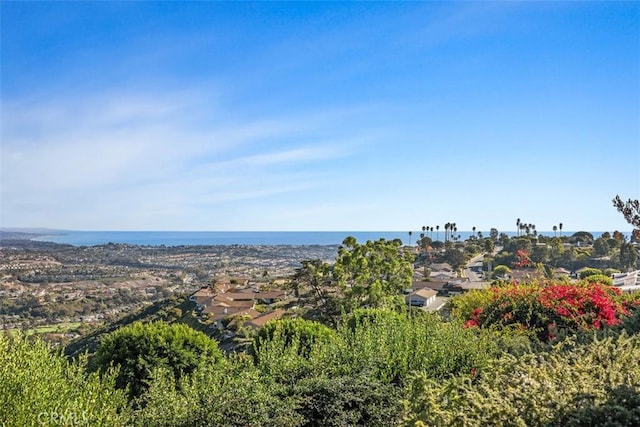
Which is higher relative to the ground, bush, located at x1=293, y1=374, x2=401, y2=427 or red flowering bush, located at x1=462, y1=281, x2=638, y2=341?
red flowering bush, located at x1=462, y1=281, x2=638, y2=341

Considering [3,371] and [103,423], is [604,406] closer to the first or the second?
[103,423]

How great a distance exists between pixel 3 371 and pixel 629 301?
37.5ft

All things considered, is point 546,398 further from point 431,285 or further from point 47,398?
point 431,285

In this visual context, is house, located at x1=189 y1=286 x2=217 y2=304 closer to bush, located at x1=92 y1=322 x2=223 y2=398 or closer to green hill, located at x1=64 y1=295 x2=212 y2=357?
green hill, located at x1=64 y1=295 x2=212 y2=357

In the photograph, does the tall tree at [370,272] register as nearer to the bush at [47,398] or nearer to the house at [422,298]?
the bush at [47,398]

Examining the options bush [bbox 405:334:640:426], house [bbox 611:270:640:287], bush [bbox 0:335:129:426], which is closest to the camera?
bush [bbox 405:334:640:426]

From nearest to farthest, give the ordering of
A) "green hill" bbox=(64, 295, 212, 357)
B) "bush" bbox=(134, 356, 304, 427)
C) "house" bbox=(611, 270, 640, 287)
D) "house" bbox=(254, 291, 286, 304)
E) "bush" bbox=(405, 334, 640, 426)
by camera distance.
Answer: "bush" bbox=(405, 334, 640, 426), "bush" bbox=(134, 356, 304, 427), "house" bbox=(611, 270, 640, 287), "green hill" bbox=(64, 295, 212, 357), "house" bbox=(254, 291, 286, 304)

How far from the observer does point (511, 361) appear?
462 centimetres

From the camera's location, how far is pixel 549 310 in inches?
372

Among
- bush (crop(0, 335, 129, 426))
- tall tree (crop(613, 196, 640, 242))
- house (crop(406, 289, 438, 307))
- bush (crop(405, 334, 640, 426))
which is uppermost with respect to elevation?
tall tree (crop(613, 196, 640, 242))

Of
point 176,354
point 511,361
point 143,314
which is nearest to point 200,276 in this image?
point 143,314

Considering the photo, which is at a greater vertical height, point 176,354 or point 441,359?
point 441,359

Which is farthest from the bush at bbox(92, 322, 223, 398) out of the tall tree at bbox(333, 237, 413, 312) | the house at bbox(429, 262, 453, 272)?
the house at bbox(429, 262, 453, 272)

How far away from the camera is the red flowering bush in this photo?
9.12 metres
